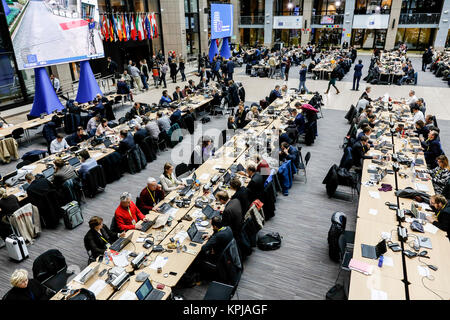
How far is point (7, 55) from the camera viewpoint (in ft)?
52.3

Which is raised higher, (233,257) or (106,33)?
(106,33)

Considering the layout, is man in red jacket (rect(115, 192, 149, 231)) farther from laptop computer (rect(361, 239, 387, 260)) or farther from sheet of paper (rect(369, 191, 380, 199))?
sheet of paper (rect(369, 191, 380, 199))

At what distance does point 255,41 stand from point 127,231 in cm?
3784

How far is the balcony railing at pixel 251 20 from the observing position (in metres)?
37.3

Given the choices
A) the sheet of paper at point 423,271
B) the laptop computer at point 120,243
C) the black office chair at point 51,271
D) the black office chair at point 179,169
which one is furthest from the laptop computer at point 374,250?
the black office chair at point 51,271

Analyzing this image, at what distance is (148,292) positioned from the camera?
4305mm

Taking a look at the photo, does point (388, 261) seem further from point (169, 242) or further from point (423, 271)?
point (169, 242)

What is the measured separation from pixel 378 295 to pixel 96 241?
14.7ft

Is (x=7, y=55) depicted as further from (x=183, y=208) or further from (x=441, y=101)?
(x=441, y=101)

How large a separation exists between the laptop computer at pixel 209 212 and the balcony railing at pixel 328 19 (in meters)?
34.4

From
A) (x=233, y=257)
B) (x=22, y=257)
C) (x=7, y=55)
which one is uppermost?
(x=7, y=55)

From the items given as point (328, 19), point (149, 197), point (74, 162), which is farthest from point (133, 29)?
point (328, 19)

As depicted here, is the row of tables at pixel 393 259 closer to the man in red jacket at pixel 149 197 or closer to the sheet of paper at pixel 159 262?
the sheet of paper at pixel 159 262

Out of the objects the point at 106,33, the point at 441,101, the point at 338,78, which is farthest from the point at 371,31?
the point at 106,33
